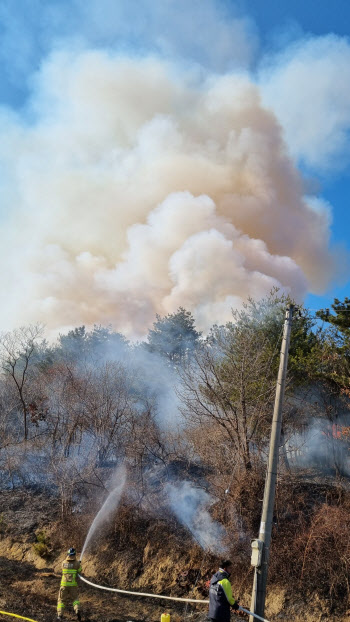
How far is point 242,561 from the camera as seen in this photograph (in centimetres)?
1296

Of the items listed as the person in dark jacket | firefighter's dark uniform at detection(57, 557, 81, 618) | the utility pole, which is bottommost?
firefighter's dark uniform at detection(57, 557, 81, 618)

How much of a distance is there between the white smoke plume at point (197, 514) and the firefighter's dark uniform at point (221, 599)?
5.27 meters

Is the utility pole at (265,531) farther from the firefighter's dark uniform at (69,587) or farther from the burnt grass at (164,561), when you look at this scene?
the firefighter's dark uniform at (69,587)

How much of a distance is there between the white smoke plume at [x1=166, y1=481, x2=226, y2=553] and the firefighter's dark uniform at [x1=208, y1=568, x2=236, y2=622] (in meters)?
5.27

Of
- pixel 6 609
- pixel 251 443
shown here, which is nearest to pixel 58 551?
pixel 6 609

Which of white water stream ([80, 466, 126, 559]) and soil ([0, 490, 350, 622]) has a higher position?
white water stream ([80, 466, 126, 559])

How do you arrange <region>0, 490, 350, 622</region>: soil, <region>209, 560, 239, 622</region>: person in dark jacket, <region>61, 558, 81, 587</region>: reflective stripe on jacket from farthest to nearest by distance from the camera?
<region>0, 490, 350, 622</region>: soil, <region>61, 558, 81, 587</region>: reflective stripe on jacket, <region>209, 560, 239, 622</region>: person in dark jacket

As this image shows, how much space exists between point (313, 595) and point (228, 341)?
10.4m

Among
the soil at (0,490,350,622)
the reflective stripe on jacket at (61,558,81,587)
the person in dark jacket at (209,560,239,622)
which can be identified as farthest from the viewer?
the soil at (0,490,350,622)

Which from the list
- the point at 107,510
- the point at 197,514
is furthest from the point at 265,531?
the point at 107,510

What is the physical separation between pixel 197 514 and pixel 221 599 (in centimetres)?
706

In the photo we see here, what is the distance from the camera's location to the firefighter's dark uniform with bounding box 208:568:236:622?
27.4 feet

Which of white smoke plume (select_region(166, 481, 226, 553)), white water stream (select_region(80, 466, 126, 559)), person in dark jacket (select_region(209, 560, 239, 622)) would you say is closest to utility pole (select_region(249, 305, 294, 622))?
person in dark jacket (select_region(209, 560, 239, 622))

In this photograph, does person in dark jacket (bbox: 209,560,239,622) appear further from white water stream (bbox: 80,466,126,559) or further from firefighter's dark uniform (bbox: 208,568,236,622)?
white water stream (bbox: 80,466,126,559)
